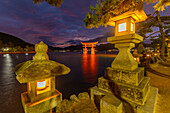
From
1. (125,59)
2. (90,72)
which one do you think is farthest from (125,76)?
(90,72)

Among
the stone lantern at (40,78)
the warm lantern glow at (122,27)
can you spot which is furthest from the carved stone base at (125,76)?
the stone lantern at (40,78)

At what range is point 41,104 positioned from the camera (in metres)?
2.69

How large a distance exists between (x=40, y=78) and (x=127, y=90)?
9.16 feet

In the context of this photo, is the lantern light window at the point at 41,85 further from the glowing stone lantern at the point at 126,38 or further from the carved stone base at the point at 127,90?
the glowing stone lantern at the point at 126,38

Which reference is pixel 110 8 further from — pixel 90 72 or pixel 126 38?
pixel 90 72

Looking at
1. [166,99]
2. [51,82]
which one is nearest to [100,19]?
[51,82]

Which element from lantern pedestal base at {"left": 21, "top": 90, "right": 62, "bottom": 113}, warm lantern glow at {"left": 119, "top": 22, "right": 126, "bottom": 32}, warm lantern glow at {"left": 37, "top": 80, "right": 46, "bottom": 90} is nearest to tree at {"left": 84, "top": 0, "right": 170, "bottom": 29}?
warm lantern glow at {"left": 119, "top": 22, "right": 126, "bottom": 32}

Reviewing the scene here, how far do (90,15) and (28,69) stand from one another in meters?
2.83

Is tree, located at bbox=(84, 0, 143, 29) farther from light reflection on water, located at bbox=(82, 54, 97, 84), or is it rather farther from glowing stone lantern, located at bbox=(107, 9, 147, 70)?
light reflection on water, located at bbox=(82, 54, 97, 84)

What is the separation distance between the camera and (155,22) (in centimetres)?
1055

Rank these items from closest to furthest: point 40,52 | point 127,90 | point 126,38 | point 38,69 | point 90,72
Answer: point 127,90, point 38,69, point 126,38, point 40,52, point 90,72

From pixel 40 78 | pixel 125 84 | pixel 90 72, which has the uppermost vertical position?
pixel 40 78

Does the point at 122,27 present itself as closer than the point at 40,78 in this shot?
No

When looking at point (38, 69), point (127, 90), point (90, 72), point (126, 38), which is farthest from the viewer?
point (90, 72)
